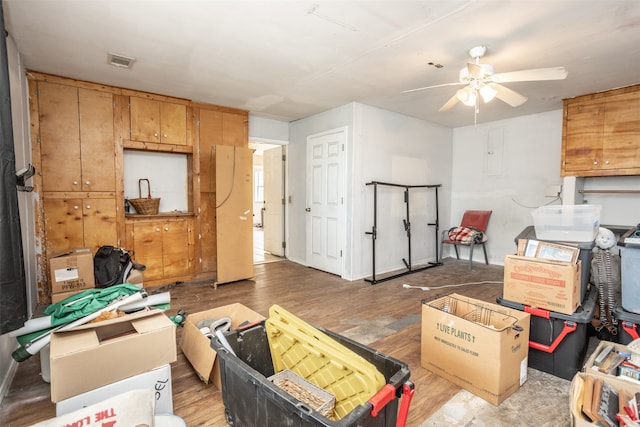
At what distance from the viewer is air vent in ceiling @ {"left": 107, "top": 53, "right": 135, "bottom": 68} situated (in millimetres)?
2871

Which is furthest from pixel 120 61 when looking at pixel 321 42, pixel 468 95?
pixel 468 95

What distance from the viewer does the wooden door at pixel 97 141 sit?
11.6 feet

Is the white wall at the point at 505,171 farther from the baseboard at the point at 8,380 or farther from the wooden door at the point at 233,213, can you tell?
the baseboard at the point at 8,380

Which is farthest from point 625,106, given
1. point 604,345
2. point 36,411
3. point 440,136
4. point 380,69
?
point 36,411

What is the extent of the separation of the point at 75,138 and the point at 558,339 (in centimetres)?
482

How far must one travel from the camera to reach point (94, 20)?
229 cm

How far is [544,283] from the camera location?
2.07 metres

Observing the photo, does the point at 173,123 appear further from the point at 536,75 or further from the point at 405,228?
the point at 536,75

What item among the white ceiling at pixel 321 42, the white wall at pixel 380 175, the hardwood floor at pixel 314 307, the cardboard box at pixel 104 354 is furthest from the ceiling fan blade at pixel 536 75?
the cardboard box at pixel 104 354

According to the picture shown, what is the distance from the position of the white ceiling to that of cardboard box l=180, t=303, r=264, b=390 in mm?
2169

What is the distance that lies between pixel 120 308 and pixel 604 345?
299 centimetres

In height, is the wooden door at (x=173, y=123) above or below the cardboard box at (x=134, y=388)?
above

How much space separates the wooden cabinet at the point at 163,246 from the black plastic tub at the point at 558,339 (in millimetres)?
3817

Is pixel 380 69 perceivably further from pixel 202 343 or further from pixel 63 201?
pixel 63 201
